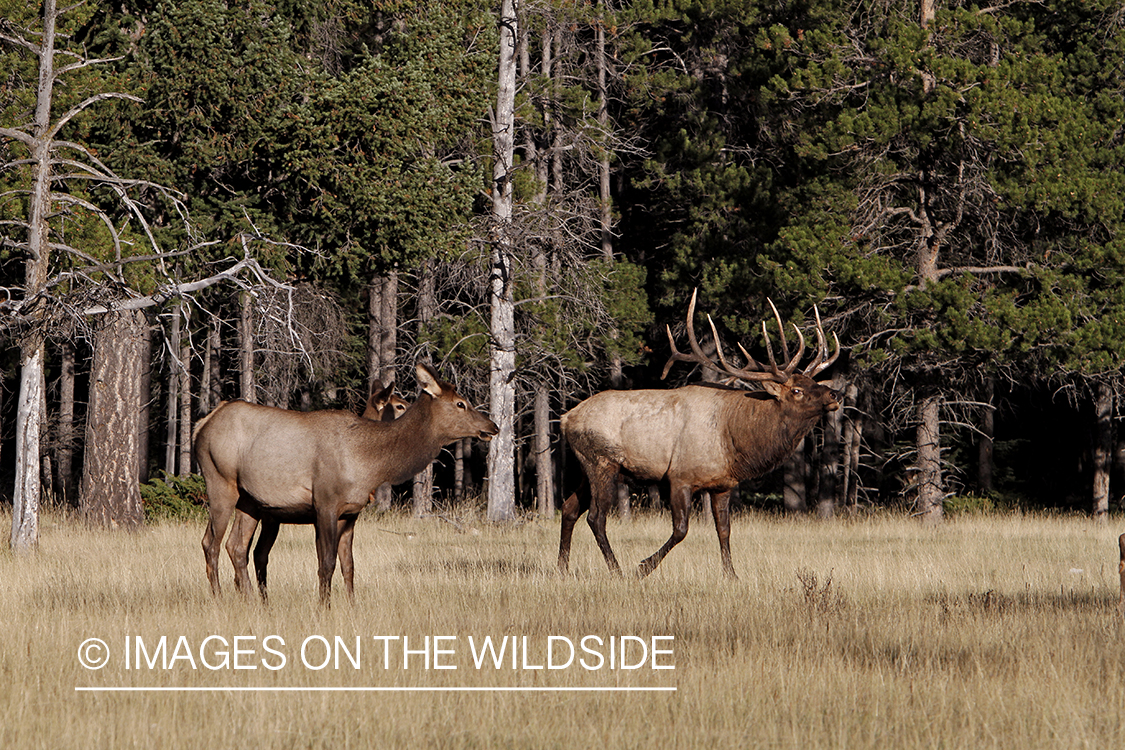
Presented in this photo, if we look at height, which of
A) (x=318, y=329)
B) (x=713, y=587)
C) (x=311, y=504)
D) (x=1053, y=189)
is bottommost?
(x=713, y=587)

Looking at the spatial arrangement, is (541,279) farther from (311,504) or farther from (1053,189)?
(311,504)

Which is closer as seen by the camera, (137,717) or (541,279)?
(137,717)

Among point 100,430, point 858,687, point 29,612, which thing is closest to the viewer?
point 858,687

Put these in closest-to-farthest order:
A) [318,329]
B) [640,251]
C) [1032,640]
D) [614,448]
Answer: [1032,640]
[614,448]
[318,329]
[640,251]

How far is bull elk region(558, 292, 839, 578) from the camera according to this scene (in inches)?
436

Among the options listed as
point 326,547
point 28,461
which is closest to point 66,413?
point 28,461

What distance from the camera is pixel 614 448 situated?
1146cm

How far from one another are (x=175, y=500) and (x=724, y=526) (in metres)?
9.44

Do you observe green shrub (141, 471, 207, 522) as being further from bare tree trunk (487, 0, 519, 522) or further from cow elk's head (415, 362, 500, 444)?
cow elk's head (415, 362, 500, 444)

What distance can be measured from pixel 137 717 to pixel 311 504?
364 cm

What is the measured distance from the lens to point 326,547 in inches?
349

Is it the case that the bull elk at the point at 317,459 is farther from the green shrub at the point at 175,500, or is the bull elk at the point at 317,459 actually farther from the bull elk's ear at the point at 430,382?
the green shrub at the point at 175,500

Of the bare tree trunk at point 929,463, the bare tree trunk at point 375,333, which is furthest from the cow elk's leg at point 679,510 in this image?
the bare tree trunk at point 375,333

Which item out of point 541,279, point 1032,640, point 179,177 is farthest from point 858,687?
point 541,279
